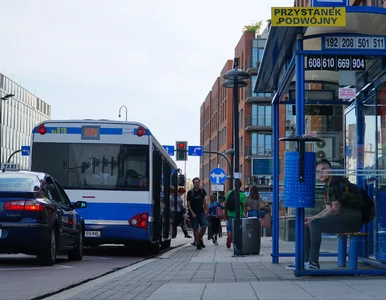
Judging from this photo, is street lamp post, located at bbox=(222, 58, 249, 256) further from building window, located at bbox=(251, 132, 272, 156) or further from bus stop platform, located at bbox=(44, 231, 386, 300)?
building window, located at bbox=(251, 132, 272, 156)

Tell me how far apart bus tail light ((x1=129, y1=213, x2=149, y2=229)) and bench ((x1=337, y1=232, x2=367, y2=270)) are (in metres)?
7.23

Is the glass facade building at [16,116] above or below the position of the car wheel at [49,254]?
above

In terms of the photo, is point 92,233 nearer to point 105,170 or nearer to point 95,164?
point 105,170

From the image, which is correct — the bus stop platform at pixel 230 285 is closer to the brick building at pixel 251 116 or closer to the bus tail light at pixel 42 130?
the bus tail light at pixel 42 130

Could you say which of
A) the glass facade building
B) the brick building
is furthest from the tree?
the glass facade building

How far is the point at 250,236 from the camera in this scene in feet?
63.9

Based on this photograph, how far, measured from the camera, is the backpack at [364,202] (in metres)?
11.6

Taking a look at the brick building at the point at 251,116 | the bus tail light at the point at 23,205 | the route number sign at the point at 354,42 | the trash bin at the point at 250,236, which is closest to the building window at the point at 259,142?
the brick building at the point at 251,116

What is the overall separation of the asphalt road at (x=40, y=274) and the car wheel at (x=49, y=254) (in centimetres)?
14

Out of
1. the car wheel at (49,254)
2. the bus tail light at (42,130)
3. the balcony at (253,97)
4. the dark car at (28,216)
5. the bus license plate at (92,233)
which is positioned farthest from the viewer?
the balcony at (253,97)

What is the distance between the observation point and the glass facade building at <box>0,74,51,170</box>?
4297 inches

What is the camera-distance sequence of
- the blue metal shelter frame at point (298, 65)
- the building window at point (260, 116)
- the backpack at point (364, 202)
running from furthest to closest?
1. the building window at point (260, 116)
2. the backpack at point (364, 202)
3. the blue metal shelter frame at point (298, 65)

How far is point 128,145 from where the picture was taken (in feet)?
62.0

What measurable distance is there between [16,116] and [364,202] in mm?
107244
